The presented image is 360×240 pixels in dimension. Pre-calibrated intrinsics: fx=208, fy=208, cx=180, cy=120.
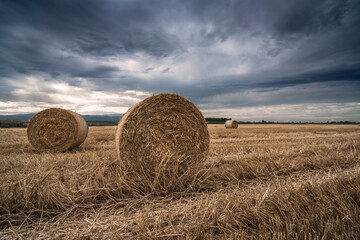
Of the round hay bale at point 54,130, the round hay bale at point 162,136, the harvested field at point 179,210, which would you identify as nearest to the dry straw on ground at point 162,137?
the round hay bale at point 162,136

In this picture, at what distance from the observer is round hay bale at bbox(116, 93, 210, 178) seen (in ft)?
13.1

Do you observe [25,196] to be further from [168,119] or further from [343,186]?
[343,186]

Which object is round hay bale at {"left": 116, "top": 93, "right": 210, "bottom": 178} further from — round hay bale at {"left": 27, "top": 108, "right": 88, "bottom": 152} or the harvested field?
round hay bale at {"left": 27, "top": 108, "right": 88, "bottom": 152}

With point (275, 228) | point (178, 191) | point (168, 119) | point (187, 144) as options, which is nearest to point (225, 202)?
point (275, 228)

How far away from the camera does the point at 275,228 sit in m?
1.91

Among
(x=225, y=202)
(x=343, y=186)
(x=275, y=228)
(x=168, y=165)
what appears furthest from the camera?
(x=168, y=165)

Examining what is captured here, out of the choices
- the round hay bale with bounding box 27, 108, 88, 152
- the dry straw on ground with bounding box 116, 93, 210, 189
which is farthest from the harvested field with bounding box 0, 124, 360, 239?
the round hay bale with bounding box 27, 108, 88, 152

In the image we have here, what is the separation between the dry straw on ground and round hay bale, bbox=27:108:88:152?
399 cm

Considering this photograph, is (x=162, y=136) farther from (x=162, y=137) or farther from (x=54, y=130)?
(x=54, y=130)

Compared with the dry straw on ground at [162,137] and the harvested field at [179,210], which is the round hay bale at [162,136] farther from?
the harvested field at [179,210]

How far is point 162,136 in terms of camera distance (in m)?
4.27

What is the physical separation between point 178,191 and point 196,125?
5.24 feet

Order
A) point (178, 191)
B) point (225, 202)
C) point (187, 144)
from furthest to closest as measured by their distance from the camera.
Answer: point (187, 144)
point (178, 191)
point (225, 202)

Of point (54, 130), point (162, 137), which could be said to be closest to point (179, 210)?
point (162, 137)
